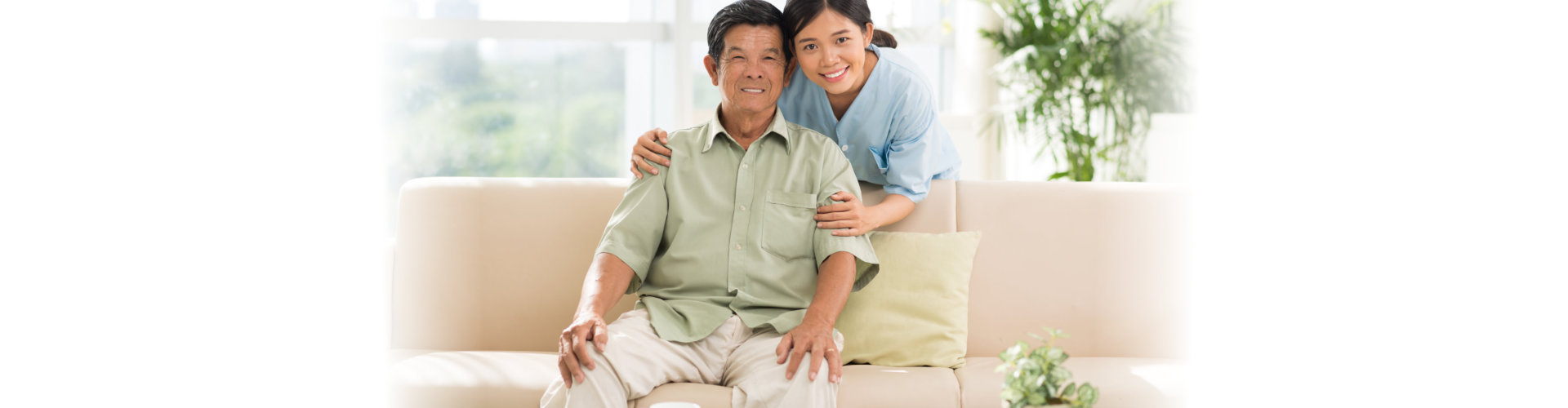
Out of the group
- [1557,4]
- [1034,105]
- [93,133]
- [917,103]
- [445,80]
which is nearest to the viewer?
[1557,4]

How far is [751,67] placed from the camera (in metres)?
1.78

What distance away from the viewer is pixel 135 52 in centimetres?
172

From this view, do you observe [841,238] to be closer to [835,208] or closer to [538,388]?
[835,208]

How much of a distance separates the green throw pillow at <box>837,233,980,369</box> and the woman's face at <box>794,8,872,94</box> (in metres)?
0.32

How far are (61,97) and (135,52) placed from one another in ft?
0.45

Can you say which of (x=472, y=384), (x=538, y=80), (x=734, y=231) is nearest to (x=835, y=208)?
(x=734, y=231)

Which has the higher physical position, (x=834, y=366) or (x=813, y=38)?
(x=813, y=38)

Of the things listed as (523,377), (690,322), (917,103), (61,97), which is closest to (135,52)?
(61,97)

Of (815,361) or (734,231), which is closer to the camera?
(815,361)

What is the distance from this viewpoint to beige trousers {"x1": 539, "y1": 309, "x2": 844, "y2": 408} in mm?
1582

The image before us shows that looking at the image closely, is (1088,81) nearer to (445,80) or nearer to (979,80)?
(979,80)

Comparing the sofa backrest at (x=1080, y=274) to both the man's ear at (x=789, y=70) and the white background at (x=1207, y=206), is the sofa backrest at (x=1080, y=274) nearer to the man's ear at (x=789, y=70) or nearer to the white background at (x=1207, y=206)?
the white background at (x=1207, y=206)

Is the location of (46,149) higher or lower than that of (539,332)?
higher

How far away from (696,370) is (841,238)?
0.34 meters
